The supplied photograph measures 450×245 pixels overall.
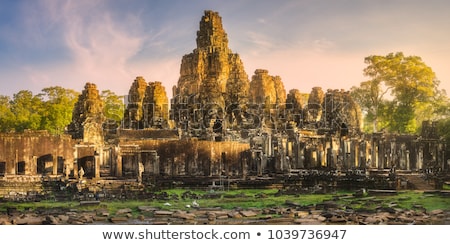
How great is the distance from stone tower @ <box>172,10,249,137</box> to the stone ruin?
41 mm

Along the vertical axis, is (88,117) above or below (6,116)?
above

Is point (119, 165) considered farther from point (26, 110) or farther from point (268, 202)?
point (268, 202)

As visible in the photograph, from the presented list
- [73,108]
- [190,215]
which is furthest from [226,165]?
[73,108]

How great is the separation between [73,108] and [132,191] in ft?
25.6

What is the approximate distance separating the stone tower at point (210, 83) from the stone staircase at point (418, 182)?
26.8 feet

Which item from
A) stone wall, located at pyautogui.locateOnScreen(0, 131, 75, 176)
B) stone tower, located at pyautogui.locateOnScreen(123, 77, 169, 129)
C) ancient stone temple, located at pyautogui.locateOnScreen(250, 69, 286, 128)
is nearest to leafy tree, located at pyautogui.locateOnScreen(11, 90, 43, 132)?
stone wall, located at pyautogui.locateOnScreen(0, 131, 75, 176)

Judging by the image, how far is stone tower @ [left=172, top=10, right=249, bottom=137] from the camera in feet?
84.7

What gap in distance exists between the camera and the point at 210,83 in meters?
26.5

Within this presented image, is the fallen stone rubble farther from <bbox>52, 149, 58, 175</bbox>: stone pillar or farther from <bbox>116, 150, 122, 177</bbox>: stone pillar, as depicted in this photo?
<bbox>116, 150, 122, 177</bbox>: stone pillar

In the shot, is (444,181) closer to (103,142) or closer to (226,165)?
(226,165)

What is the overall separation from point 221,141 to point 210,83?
460cm

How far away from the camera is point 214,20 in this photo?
26453 mm

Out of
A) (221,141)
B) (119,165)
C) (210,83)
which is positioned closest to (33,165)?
(119,165)
